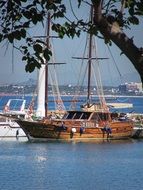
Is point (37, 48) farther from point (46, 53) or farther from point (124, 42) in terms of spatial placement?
point (124, 42)

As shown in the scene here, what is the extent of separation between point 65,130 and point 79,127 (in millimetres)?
1355

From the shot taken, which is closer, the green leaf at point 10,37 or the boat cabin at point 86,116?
the green leaf at point 10,37

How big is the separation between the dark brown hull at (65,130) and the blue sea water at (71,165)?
128 centimetres

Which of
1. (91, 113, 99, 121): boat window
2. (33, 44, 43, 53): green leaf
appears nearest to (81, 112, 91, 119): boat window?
(91, 113, 99, 121): boat window

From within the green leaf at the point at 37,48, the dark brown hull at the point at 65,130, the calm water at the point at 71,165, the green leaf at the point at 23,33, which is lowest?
the calm water at the point at 71,165

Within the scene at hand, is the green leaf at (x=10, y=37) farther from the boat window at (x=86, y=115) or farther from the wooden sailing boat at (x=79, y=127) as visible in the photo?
the boat window at (x=86, y=115)

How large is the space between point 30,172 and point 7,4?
33.5 meters

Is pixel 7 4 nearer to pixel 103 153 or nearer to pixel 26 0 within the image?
pixel 26 0

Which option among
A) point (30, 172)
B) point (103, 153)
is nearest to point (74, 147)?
point (103, 153)

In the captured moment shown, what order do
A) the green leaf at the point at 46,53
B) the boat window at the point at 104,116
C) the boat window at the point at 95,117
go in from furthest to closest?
the boat window at the point at 104,116 → the boat window at the point at 95,117 → the green leaf at the point at 46,53

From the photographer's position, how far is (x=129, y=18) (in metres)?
7.29

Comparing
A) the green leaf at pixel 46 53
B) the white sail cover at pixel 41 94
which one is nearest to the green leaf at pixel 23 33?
the green leaf at pixel 46 53

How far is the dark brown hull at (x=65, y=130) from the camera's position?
211ft

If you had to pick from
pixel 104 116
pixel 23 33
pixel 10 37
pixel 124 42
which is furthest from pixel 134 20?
pixel 104 116
